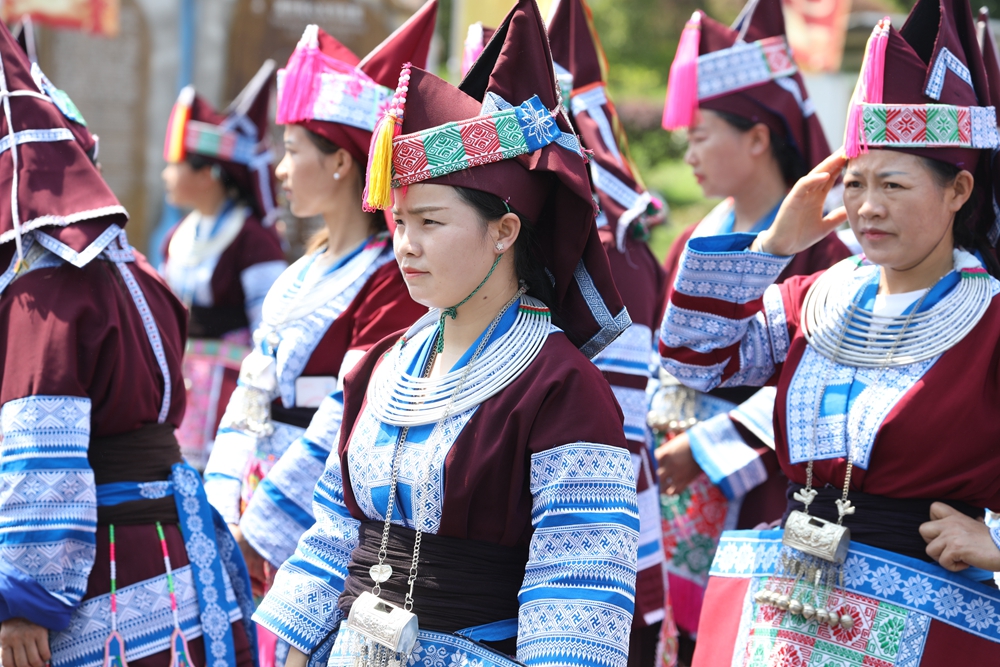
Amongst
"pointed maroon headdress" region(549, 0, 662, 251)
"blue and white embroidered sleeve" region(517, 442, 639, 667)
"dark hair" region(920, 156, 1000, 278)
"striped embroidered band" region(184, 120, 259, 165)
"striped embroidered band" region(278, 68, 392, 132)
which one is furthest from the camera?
"striped embroidered band" region(184, 120, 259, 165)

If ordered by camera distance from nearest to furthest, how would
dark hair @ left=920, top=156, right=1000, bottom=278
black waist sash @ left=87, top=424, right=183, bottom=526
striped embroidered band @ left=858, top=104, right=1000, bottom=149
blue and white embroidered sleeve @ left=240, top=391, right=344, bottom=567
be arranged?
striped embroidered band @ left=858, top=104, right=1000, bottom=149, dark hair @ left=920, top=156, right=1000, bottom=278, black waist sash @ left=87, top=424, right=183, bottom=526, blue and white embroidered sleeve @ left=240, top=391, right=344, bottom=567

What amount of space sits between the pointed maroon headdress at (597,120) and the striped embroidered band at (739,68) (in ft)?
1.16

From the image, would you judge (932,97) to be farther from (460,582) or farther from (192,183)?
(192,183)

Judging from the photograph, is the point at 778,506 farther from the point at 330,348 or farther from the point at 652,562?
the point at 330,348

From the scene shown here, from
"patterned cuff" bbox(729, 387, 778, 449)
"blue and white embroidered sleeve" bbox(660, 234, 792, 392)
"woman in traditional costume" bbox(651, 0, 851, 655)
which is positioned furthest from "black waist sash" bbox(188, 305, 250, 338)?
"blue and white embroidered sleeve" bbox(660, 234, 792, 392)

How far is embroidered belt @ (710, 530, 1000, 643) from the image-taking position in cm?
226

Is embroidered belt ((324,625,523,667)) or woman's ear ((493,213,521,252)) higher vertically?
woman's ear ((493,213,521,252))

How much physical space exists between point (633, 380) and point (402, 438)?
168 cm

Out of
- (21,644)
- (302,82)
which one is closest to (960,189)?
(302,82)

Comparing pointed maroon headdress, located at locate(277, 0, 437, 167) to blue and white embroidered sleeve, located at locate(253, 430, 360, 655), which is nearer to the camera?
blue and white embroidered sleeve, located at locate(253, 430, 360, 655)

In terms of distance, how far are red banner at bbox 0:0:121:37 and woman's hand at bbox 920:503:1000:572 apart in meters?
6.87

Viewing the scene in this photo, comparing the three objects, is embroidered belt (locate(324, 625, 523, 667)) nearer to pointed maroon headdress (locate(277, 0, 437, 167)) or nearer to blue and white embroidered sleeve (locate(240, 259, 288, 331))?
pointed maroon headdress (locate(277, 0, 437, 167))

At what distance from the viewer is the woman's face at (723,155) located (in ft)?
12.7

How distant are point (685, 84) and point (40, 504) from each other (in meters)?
2.60
